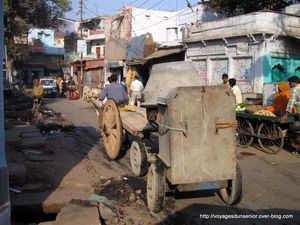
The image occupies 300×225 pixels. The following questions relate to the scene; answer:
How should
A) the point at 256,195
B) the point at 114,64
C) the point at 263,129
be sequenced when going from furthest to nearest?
1. the point at 114,64
2. the point at 263,129
3. the point at 256,195

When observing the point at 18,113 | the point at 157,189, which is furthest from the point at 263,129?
the point at 18,113

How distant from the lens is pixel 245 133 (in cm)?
1159

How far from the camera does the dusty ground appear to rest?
5992mm

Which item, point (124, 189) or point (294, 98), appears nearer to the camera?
point (124, 189)

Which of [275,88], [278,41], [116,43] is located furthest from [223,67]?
[116,43]

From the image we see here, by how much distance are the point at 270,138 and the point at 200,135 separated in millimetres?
5462

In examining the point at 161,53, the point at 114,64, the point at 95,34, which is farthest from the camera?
the point at 95,34

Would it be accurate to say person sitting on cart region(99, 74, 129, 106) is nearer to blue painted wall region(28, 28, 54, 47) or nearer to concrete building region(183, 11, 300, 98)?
concrete building region(183, 11, 300, 98)

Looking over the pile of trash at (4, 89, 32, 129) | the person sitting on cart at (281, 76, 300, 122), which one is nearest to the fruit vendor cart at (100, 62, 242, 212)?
the person sitting on cart at (281, 76, 300, 122)

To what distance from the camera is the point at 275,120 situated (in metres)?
10.3

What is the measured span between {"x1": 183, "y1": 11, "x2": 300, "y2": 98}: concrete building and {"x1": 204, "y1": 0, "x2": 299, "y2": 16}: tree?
12.8ft

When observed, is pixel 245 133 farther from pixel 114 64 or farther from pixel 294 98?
pixel 114 64

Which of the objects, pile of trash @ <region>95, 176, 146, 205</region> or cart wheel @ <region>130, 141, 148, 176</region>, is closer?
pile of trash @ <region>95, 176, 146, 205</region>

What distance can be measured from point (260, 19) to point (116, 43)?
18.5 metres
